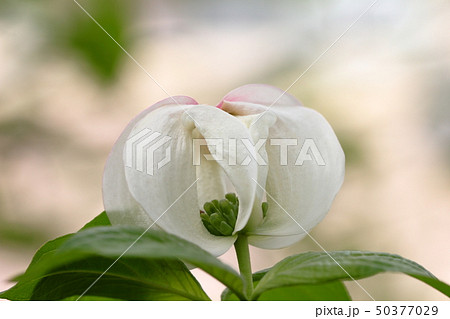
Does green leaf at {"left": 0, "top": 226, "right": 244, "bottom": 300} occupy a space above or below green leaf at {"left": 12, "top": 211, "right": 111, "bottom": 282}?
below

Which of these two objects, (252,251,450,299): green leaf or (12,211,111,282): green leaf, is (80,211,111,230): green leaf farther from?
(252,251,450,299): green leaf

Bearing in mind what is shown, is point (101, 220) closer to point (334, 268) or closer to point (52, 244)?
point (52, 244)

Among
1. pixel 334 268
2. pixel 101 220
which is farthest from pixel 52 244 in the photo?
pixel 334 268

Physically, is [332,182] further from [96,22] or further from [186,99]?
[96,22]

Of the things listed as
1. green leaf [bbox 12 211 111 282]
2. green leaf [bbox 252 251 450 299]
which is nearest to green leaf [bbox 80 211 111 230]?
green leaf [bbox 12 211 111 282]

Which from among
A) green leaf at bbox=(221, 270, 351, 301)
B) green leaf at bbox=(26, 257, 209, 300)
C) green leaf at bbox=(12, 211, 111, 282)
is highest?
green leaf at bbox=(12, 211, 111, 282)

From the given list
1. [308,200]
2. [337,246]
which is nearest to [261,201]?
[308,200]

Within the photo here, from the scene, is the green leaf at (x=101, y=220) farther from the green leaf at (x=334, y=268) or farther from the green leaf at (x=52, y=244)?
the green leaf at (x=334, y=268)

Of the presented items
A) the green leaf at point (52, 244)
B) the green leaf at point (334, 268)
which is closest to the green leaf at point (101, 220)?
the green leaf at point (52, 244)
